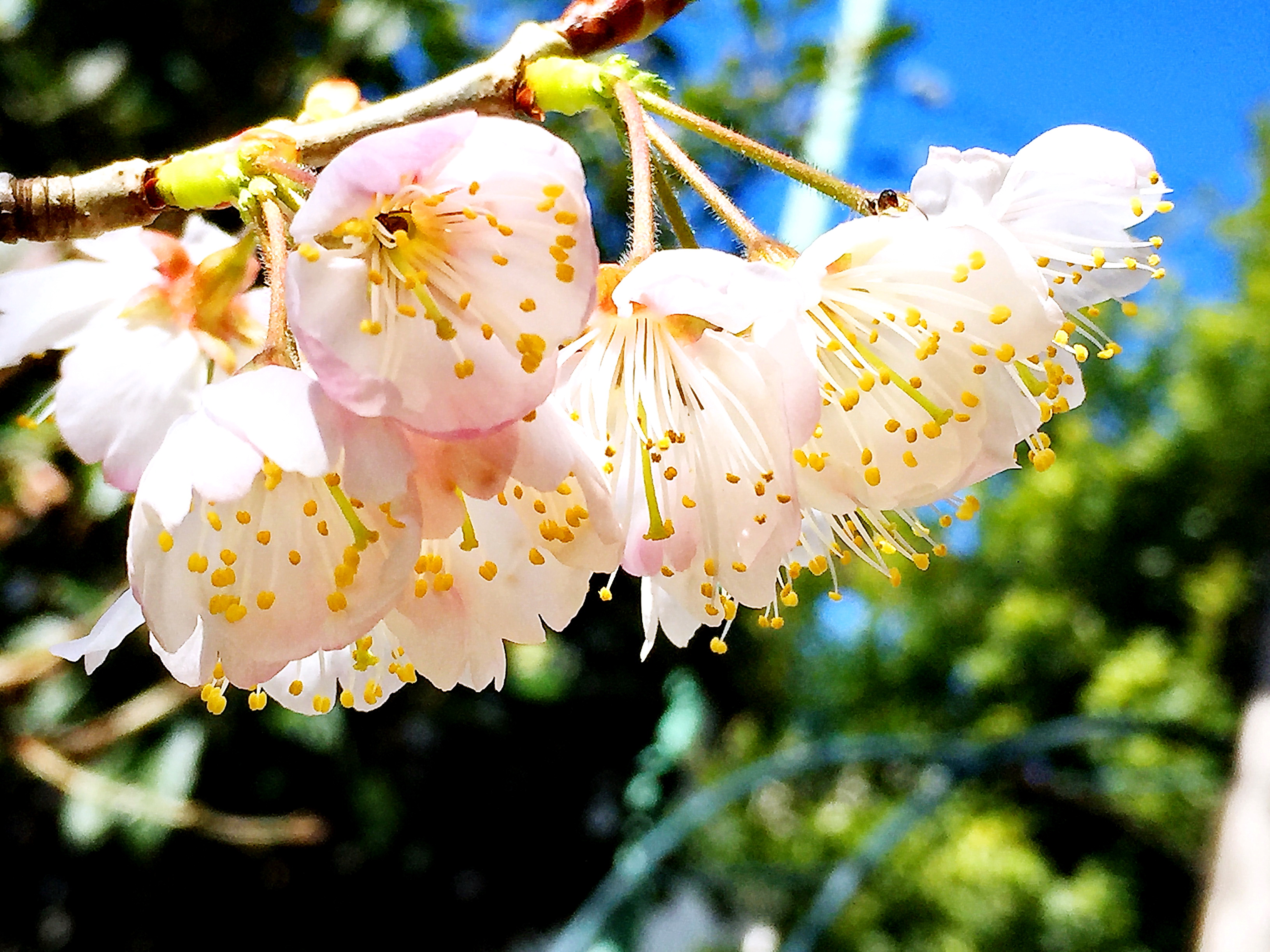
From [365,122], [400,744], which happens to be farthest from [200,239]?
[400,744]

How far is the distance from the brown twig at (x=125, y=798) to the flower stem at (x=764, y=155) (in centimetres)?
93

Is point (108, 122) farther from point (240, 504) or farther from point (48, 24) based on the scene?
point (240, 504)

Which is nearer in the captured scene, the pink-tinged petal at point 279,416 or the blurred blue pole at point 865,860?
the pink-tinged petal at point 279,416

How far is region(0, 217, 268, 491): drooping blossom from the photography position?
1.62ft

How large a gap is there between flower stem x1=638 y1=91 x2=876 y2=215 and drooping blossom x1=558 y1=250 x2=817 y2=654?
5 centimetres

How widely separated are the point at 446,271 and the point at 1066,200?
27cm

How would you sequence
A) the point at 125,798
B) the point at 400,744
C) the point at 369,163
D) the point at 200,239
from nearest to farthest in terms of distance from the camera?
1. the point at 369,163
2. the point at 200,239
3. the point at 125,798
4. the point at 400,744

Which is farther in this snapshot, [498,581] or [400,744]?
[400,744]

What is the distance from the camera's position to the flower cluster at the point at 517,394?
1.22ft

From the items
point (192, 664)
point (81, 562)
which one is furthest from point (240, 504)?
point (81, 562)

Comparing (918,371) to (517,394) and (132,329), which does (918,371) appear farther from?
(132,329)

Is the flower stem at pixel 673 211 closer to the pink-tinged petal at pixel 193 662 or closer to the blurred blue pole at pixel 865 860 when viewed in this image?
the pink-tinged petal at pixel 193 662

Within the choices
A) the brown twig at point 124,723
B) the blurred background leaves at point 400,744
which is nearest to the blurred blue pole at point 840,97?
the blurred background leaves at point 400,744

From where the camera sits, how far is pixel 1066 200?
0.46 m
